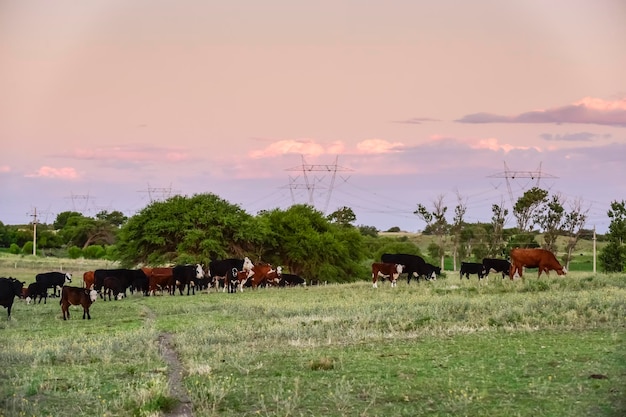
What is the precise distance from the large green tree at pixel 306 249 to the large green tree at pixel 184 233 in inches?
136

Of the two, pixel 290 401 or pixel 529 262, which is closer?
pixel 290 401

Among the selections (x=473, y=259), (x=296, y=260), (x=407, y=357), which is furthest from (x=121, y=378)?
(x=473, y=259)

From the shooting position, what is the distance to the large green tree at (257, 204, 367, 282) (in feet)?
229

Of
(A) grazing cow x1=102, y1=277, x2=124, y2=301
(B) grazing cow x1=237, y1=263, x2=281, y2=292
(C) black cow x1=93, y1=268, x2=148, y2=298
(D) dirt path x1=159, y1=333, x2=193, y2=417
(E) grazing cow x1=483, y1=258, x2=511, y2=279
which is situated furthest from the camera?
(B) grazing cow x1=237, y1=263, x2=281, y2=292

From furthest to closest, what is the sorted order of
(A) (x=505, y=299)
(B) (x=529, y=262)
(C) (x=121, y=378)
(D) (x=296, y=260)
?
1. (D) (x=296, y=260)
2. (B) (x=529, y=262)
3. (A) (x=505, y=299)
4. (C) (x=121, y=378)

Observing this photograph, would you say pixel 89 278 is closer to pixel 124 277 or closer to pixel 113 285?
pixel 124 277

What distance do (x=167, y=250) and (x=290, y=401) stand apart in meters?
53.9

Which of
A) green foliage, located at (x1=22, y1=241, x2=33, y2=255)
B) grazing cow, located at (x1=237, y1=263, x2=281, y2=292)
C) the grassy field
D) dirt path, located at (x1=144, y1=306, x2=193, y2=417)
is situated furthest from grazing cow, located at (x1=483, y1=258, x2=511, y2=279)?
green foliage, located at (x1=22, y1=241, x2=33, y2=255)

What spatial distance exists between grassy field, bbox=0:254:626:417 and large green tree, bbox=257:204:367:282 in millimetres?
41862

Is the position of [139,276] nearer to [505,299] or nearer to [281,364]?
[505,299]

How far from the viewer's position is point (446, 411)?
37.3 ft

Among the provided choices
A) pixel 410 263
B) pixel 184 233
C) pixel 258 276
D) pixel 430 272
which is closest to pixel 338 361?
pixel 410 263

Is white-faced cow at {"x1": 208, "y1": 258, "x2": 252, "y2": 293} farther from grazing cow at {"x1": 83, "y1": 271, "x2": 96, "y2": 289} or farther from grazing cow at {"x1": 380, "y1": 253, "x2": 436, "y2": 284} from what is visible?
grazing cow at {"x1": 380, "y1": 253, "x2": 436, "y2": 284}

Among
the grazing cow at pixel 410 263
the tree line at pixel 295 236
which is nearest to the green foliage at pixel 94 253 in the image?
the tree line at pixel 295 236
